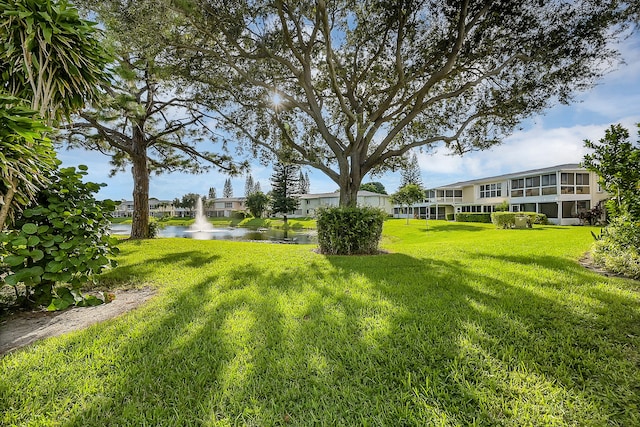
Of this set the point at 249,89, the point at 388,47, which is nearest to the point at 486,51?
the point at 388,47

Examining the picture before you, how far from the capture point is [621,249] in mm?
5363

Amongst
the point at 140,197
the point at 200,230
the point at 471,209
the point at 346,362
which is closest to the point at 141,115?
the point at 140,197

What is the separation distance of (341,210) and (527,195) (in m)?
26.6

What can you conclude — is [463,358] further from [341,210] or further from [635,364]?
[341,210]

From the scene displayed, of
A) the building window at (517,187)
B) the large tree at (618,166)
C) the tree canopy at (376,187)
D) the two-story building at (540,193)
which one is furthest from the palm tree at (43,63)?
the tree canopy at (376,187)

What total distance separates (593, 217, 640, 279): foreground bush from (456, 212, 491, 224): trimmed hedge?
23.4 meters

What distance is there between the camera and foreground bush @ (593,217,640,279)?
4941mm

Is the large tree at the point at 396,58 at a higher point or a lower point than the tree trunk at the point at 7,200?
higher

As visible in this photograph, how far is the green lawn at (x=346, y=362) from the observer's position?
1.70 meters

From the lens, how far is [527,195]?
86.0ft

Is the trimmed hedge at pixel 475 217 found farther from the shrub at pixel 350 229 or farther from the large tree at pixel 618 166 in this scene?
the shrub at pixel 350 229

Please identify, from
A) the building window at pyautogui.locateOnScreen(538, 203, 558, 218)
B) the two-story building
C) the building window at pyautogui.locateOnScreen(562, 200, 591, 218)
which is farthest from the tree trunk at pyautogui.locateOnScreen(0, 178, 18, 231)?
the building window at pyautogui.locateOnScreen(538, 203, 558, 218)

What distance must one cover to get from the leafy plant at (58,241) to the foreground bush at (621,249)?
26.8 feet

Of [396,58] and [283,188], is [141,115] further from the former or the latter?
[283,188]
